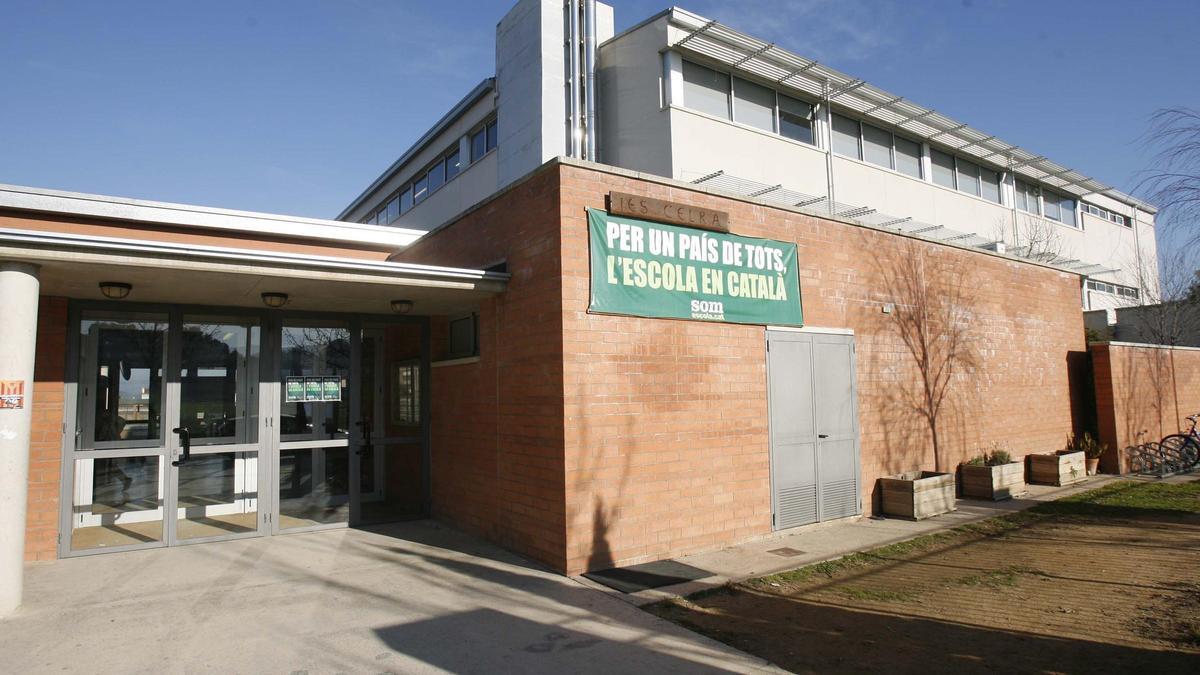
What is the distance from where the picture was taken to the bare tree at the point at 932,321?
10.1 metres

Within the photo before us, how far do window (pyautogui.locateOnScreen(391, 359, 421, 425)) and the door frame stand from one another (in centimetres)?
17

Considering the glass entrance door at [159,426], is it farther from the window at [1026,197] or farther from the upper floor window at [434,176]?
the window at [1026,197]

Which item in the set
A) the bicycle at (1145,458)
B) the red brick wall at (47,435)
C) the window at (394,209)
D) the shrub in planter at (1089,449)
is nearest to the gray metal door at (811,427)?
the shrub in planter at (1089,449)

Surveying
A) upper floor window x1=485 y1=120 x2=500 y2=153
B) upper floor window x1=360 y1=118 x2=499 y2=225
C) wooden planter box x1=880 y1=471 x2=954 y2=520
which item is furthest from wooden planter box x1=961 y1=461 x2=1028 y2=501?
upper floor window x1=485 y1=120 x2=500 y2=153

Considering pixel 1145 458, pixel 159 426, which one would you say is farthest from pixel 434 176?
pixel 1145 458

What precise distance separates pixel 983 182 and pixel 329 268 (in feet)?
83.3

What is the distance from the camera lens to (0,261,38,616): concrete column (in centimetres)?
543

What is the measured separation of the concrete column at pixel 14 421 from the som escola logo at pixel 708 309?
6139 millimetres

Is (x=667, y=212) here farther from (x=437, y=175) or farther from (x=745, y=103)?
(x=437, y=175)

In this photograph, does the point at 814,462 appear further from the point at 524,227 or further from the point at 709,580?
the point at 524,227

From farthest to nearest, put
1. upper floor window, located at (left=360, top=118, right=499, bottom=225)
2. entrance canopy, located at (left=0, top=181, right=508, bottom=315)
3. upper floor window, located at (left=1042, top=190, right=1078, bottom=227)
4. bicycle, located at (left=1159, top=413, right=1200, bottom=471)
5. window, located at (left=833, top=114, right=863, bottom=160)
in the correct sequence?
upper floor window, located at (left=1042, top=190, right=1078, bottom=227)
upper floor window, located at (left=360, top=118, right=499, bottom=225)
window, located at (left=833, top=114, right=863, bottom=160)
bicycle, located at (left=1159, top=413, right=1200, bottom=471)
entrance canopy, located at (left=0, top=181, right=508, bottom=315)

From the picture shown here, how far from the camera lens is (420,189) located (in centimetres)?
2539

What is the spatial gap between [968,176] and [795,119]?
9497 mm

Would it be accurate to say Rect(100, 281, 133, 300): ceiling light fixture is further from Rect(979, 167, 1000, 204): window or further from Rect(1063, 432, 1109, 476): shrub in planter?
Rect(979, 167, 1000, 204): window
